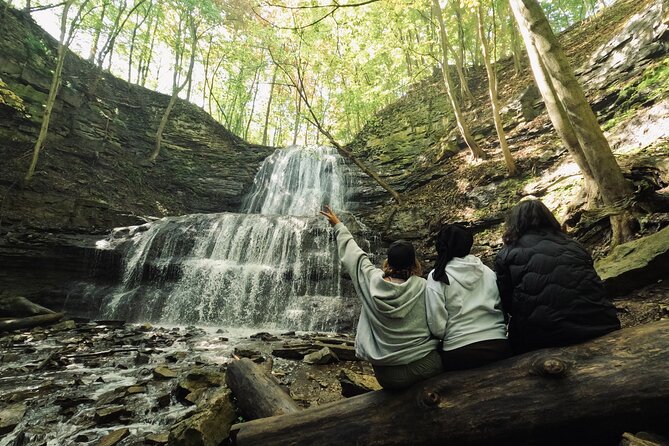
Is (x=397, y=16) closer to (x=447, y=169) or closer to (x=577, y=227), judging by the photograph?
(x=447, y=169)

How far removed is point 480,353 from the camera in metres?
2.43

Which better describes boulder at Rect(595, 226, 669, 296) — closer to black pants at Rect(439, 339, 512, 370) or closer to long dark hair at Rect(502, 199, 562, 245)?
long dark hair at Rect(502, 199, 562, 245)

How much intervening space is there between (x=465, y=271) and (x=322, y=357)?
4.23 metres

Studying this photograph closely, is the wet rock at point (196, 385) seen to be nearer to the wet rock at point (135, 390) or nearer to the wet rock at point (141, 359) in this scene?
the wet rock at point (135, 390)

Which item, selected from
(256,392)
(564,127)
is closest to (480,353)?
(256,392)

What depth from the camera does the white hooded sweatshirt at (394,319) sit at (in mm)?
2463

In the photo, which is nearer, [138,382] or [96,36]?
[138,382]

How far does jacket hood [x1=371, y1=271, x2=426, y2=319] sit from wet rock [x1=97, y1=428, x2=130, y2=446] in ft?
10.3

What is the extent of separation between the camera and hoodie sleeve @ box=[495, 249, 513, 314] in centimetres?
258

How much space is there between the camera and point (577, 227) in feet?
22.1

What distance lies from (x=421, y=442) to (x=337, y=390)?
2659 millimetres

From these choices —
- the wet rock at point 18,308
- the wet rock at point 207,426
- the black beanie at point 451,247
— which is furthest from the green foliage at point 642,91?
the wet rock at point 18,308

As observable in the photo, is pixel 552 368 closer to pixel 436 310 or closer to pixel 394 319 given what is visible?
pixel 436 310

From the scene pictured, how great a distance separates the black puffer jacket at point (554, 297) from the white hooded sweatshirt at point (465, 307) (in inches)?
6.4
